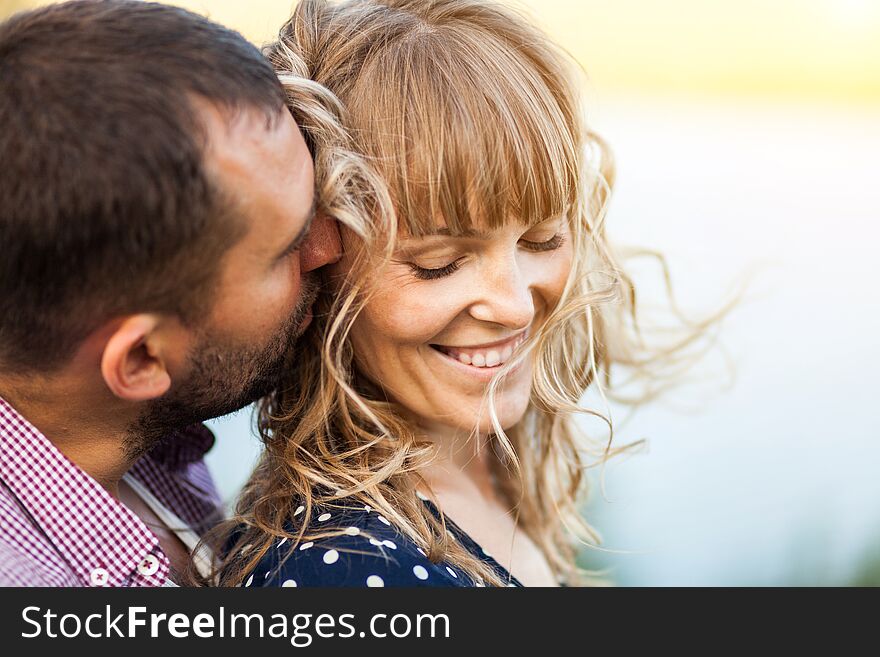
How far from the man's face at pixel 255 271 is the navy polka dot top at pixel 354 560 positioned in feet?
1.14

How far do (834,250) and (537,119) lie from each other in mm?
5444

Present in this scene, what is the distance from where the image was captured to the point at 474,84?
2037mm

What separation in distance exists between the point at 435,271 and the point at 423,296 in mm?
60

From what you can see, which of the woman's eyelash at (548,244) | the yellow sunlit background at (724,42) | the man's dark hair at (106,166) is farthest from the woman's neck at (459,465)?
the yellow sunlit background at (724,42)

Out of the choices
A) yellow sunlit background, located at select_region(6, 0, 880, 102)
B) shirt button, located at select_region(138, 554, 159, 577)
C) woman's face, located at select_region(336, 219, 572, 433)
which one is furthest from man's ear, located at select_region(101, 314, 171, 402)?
yellow sunlit background, located at select_region(6, 0, 880, 102)

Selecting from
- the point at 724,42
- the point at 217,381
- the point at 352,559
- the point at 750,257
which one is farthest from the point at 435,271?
the point at 724,42

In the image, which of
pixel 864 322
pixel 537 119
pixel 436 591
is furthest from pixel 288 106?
pixel 864 322

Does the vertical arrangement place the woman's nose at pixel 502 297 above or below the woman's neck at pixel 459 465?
above

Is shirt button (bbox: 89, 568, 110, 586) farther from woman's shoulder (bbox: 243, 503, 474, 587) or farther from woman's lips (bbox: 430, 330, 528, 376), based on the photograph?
woman's lips (bbox: 430, 330, 528, 376)

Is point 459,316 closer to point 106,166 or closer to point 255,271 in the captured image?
point 255,271

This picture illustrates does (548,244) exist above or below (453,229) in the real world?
below

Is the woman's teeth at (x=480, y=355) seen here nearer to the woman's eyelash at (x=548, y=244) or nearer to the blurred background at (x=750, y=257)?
the woman's eyelash at (x=548, y=244)

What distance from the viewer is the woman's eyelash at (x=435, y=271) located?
81.5 inches

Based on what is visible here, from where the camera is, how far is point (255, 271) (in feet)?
6.46
